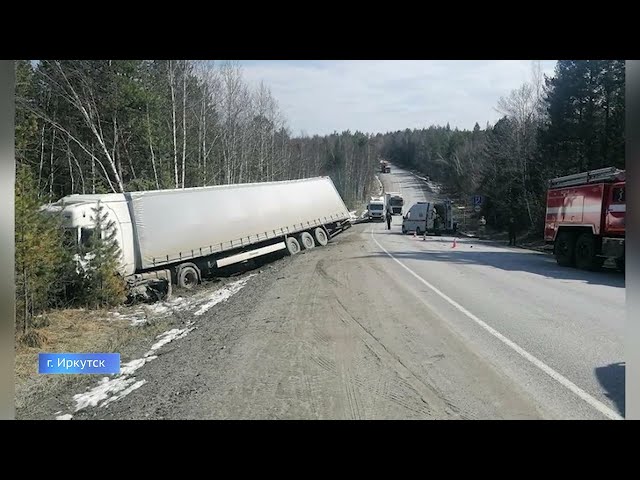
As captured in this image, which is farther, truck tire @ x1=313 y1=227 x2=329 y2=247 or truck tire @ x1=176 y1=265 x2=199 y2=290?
truck tire @ x1=313 y1=227 x2=329 y2=247

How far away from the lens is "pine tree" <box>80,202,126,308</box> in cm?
723

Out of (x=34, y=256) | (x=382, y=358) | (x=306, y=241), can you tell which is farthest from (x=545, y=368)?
(x=306, y=241)

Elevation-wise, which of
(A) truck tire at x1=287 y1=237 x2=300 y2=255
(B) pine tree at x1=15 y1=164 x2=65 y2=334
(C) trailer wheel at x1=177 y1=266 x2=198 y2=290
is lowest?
(C) trailer wheel at x1=177 y1=266 x2=198 y2=290

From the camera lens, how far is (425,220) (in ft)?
66.0

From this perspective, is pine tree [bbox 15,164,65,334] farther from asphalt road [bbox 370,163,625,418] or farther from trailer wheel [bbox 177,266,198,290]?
trailer wheel [bbox 177,266,198,290]

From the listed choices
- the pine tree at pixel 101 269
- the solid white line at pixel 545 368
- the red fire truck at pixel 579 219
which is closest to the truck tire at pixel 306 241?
the red fire truck at pixel 579 219

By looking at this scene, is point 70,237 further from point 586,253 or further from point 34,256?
point 586,253

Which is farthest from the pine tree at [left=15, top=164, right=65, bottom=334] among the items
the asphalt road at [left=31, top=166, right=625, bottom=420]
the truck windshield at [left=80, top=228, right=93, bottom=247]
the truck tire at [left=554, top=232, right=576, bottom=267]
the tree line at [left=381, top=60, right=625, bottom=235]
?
the truck tire at [left=554, top=232, right=576, bottom=267]

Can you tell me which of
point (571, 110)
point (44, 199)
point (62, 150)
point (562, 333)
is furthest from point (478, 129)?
point (571, 110)

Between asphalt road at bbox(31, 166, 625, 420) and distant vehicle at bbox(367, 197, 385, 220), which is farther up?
distant vehicle at bbox(367, 197, 385, 220)

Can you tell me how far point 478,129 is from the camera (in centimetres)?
518

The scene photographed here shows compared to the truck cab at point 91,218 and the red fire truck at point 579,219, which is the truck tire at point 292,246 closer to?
the truck cab at point 91,218

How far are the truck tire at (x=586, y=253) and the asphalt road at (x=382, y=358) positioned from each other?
117 inches
